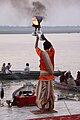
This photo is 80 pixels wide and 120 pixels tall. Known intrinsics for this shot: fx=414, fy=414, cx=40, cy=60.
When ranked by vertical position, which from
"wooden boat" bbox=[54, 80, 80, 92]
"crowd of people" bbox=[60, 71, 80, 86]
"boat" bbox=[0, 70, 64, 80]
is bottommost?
"wooden boat" bbox=[54, 80, 80, 92]

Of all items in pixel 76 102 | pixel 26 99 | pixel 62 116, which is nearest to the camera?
pixel 62 116

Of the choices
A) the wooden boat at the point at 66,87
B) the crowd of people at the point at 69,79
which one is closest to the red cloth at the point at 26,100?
the wooden boat at the point at 66,87

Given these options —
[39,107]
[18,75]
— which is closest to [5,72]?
[18,75]

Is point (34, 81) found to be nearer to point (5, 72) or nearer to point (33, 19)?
point (5, 72)

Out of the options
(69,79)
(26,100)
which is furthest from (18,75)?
(26,100)

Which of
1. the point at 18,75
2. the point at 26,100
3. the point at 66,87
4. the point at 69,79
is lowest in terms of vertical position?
the point at 26,100

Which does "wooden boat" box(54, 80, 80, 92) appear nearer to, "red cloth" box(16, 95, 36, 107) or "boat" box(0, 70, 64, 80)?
"boat" box(0, 70, 64, 80)

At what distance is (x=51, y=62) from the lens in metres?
10.6

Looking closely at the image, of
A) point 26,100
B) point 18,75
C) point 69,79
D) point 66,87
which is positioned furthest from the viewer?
point 18,75

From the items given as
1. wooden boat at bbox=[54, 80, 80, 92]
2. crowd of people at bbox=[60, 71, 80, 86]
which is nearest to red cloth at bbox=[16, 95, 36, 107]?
wooden boat at bbox=[54, 80, 80, 92]

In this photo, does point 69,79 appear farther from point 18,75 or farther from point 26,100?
point 26,100

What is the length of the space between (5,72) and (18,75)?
728 mm

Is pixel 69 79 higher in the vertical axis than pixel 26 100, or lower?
higher

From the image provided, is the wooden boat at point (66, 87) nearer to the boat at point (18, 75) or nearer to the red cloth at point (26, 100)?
the boat at point (18, 75)
